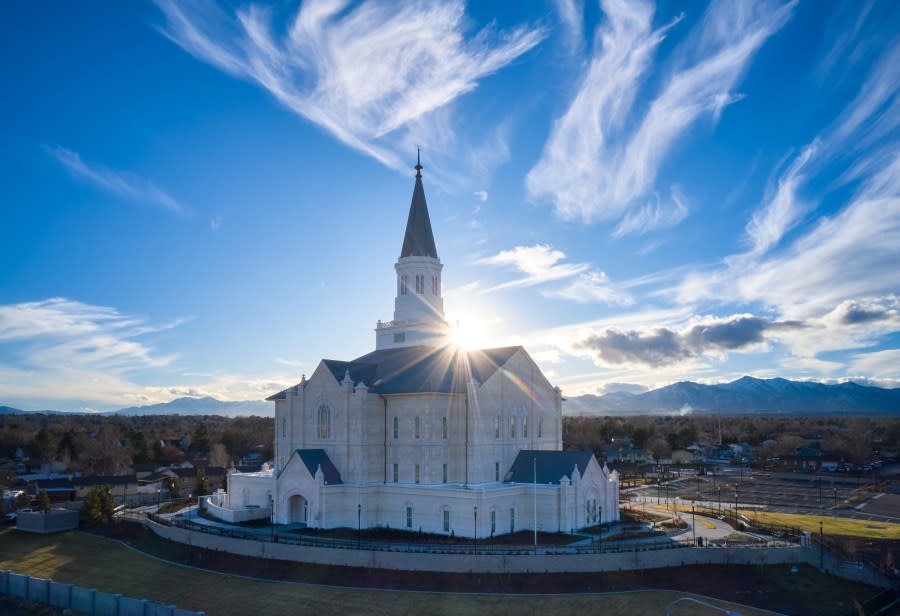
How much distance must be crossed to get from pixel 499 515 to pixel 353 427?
11.8m

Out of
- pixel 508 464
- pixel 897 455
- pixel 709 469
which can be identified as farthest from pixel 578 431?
pixel 508 464

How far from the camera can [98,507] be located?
187 ft

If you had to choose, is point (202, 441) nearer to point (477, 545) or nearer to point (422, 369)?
point (422, 369)

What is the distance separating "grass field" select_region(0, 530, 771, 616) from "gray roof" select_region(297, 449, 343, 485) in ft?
33.1

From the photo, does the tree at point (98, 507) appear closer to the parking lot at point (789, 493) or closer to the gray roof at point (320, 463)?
the gray roof at point (320, 463)

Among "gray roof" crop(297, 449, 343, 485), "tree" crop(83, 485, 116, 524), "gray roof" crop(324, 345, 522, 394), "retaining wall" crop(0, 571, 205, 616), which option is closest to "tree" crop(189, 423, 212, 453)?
"tree" crop(83, 485, 116, 524)

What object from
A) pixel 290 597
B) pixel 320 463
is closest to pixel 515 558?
pixel 290 597

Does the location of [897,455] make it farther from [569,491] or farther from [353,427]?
[353,427]

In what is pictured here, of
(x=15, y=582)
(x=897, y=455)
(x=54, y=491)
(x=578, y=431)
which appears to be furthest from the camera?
(x=578, y=431)

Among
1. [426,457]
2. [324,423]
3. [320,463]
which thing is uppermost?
[324,423]

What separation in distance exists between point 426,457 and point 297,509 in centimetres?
1007

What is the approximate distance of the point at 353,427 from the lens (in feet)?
170

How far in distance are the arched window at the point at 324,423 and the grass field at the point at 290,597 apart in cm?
1318

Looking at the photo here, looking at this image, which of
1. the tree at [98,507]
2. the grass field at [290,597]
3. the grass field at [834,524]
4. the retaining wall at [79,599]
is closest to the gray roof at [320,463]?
the grass field at [290,597]
